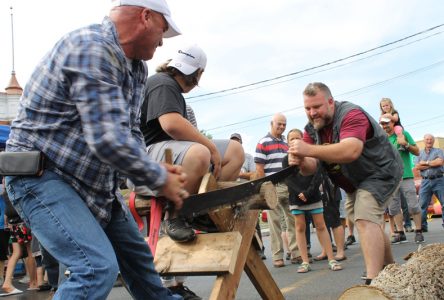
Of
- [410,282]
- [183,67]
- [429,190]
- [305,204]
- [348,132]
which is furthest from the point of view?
[429,190]

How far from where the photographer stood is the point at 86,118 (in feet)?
7.29

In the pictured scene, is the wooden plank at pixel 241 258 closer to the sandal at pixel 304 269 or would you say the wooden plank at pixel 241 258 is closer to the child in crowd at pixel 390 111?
the sandal at pixel 304 269

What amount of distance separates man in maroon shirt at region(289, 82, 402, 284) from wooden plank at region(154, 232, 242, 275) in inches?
40.0

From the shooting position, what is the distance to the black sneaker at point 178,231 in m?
3.58

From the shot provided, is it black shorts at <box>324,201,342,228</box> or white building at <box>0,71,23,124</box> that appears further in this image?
white building at <box>0,71,23,124</box>

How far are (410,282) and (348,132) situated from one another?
122 cm

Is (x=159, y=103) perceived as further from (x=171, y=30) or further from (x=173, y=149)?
(x=171, y=30)

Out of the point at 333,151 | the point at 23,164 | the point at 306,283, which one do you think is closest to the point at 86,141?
the point at 23,164

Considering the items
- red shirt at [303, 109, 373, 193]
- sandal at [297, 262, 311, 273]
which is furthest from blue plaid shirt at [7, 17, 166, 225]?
sandal at [297, 262, 311, 273]

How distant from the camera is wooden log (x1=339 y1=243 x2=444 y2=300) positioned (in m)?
3.49

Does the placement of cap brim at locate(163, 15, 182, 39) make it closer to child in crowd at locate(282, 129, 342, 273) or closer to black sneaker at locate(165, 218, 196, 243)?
black sneaker at locate(165, 218, 196, 243)

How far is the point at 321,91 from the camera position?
4379 mm

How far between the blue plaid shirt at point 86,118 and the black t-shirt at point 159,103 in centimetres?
111

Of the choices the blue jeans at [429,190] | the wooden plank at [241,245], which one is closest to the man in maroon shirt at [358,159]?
the wooden plank at [241,245]
